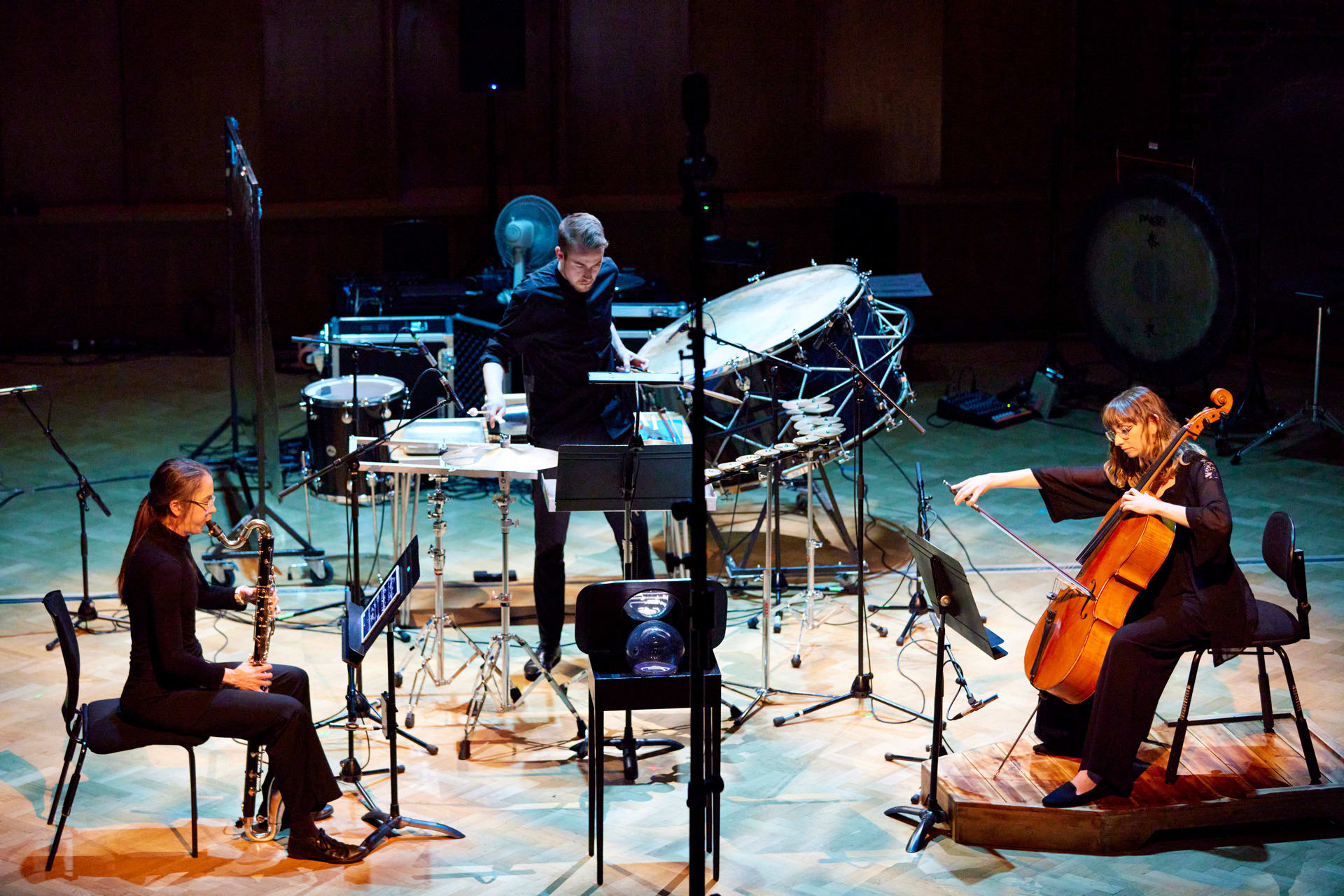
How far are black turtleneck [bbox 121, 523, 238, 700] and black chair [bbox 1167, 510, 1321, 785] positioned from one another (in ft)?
9.10

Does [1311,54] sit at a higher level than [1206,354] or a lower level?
higher

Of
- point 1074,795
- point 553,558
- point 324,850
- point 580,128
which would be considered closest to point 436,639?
point 553,558

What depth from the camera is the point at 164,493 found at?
4.15 m

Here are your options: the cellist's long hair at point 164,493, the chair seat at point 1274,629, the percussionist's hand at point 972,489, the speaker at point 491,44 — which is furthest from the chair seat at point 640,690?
the speaker at point 491,44

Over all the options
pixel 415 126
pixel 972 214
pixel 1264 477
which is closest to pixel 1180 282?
pixel 1264 477

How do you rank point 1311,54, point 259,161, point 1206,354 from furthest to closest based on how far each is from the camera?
point 259,161
point 1311,54
point 1206,354

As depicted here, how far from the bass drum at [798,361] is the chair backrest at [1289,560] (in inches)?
60.2

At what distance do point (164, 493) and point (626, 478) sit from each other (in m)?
1.34

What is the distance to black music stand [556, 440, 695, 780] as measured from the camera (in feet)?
15.1

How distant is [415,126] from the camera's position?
1146 centimetres

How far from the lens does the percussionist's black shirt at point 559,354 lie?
5.46 metres

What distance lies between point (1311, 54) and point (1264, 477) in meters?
3.53

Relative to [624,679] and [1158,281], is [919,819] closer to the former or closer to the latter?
[624,679]

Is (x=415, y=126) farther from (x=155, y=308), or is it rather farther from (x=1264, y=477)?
(x=1264, y=477)
